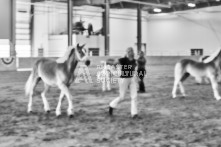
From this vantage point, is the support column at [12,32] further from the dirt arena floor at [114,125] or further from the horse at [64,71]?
the horse at [64,71]

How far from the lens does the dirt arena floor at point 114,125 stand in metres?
5.38

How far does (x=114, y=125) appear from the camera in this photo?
6668 millimetres

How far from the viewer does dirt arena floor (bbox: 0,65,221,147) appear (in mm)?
5375

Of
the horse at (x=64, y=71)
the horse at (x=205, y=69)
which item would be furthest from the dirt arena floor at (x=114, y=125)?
the horse at (x=205, y=69)

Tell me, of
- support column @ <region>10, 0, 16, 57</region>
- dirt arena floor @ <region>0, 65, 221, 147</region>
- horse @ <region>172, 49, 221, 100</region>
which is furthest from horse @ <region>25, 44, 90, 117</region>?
support column @ <region>10, 0, 16, 57</region>

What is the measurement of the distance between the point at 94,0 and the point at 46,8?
239 inches

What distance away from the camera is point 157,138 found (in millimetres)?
5586

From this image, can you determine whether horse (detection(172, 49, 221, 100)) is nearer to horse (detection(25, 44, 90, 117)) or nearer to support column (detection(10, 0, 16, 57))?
horse (detection(25, 44, 90, 117))

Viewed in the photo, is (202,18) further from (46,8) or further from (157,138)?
(157,138)

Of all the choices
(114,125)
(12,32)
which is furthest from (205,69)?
(12,32)

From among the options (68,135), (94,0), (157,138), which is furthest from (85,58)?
(94,0)

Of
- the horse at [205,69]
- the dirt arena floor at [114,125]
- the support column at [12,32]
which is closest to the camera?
the dirt arena floor at [114,125]

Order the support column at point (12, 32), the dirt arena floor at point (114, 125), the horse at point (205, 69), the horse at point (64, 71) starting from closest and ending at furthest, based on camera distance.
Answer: the dirt arena floor at point (114, 125) < the horse at point (64, 71) < the horse at point (205, 69) < the support column at point (12, 32)

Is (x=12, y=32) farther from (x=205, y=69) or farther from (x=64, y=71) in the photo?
(x=64, y=71)
